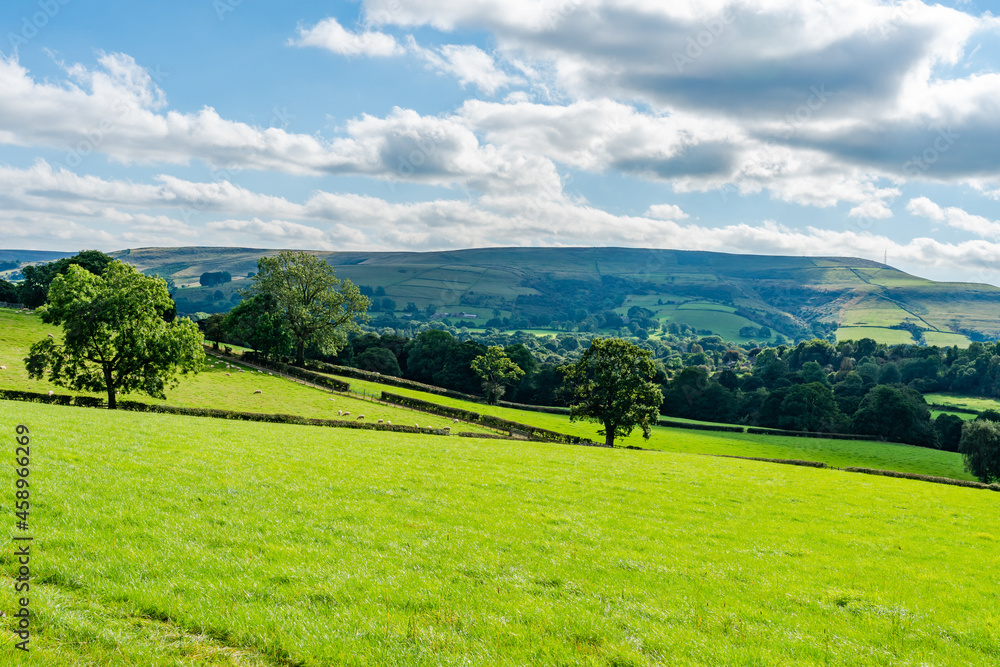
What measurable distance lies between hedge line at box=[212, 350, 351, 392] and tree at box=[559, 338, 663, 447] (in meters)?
32.3

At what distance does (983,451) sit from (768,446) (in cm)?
2281

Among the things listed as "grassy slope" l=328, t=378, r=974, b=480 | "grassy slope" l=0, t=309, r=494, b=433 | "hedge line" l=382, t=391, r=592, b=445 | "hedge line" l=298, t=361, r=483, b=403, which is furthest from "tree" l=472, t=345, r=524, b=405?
"grassy slope" l=0, t=309, r=494, b=433

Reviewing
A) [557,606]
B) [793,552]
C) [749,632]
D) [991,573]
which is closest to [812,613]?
[749,632]

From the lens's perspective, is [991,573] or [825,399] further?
[825,399]

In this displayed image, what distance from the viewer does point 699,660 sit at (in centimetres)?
864

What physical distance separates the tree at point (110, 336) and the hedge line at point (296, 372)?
1130 inches

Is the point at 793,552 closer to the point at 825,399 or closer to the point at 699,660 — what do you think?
the point at 699,660

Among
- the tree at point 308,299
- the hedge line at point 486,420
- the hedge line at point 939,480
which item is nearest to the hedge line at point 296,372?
the tree at point 308,299

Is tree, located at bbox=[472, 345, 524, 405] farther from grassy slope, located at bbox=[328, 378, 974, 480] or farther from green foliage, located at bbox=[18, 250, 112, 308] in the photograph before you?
green foliage, located at bbox=[18, 250, 112, 308]

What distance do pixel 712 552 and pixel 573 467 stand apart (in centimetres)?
1327

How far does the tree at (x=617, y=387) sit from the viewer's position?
53.7 m

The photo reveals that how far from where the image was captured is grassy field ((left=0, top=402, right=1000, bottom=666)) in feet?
27.1

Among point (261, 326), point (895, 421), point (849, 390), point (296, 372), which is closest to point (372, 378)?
point (296, 372)

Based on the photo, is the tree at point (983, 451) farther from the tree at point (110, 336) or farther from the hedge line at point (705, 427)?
the tree at point (110, 336)
